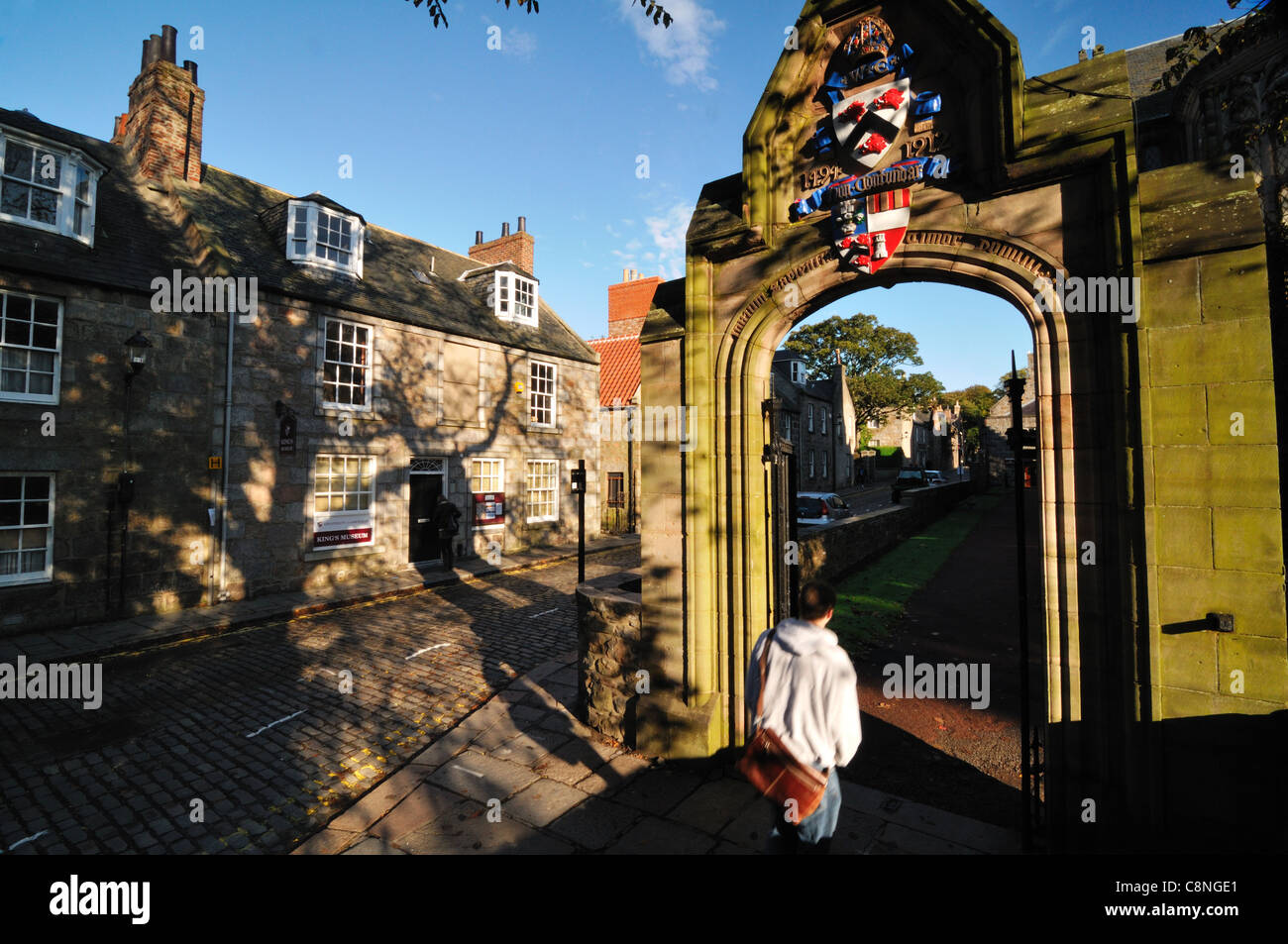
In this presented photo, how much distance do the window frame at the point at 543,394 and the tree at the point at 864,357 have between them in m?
38.1

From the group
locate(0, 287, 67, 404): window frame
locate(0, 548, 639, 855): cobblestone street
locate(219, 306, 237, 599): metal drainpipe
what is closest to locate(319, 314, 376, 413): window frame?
locate(219, 306, 237, 599): metal drainpipe

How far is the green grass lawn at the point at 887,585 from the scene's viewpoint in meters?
9.45

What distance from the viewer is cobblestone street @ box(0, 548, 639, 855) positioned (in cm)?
477

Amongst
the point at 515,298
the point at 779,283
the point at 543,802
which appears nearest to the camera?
the point at 543,802

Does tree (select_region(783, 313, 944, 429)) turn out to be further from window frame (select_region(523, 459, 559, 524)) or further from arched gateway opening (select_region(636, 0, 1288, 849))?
arched gateway opening (select_region(636, 0, 1288, 849))

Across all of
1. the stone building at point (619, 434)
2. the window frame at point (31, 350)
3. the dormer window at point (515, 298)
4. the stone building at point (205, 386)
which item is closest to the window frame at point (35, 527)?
the stone building at point (205, 386)

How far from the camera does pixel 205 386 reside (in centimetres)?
1183

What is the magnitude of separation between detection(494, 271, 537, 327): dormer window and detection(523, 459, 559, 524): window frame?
4.98 m

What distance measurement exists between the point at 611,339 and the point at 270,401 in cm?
1733

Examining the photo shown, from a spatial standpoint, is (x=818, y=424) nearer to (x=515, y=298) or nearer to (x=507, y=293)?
(x=515, y=298)

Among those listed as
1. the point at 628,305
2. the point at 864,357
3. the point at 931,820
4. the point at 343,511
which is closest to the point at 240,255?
the point at 343,511

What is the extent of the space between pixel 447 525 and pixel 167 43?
12.9m

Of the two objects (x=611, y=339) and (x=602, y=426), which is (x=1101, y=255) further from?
(x=611, y=339)

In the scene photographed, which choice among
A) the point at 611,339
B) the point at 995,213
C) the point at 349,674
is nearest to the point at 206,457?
the point at 349,674
